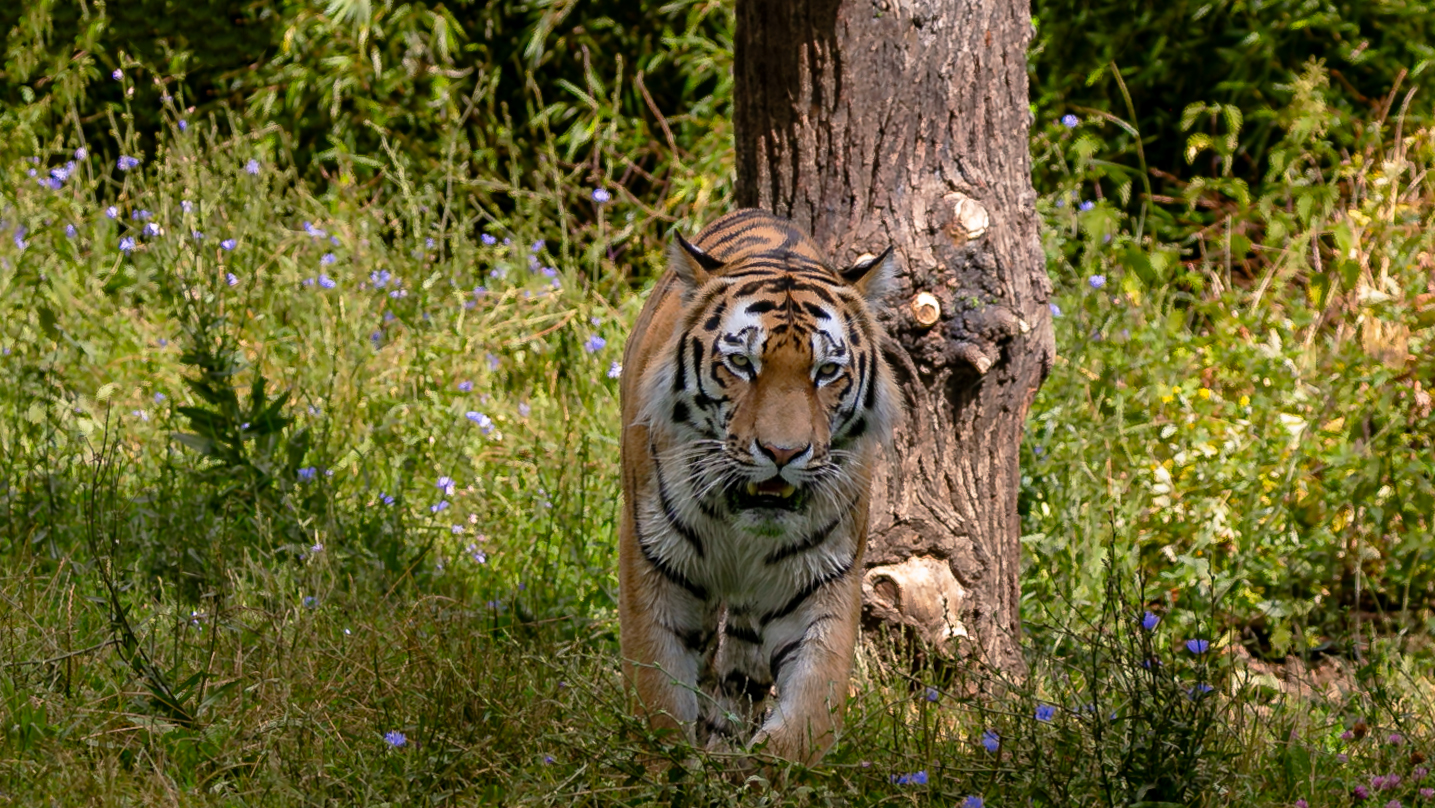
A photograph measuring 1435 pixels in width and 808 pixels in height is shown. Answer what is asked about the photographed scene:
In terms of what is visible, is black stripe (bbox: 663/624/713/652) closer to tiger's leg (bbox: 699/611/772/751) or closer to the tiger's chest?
the tiger's chest

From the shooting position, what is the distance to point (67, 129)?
900cm

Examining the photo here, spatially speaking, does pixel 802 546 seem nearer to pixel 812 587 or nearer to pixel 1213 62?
pixel 812 587

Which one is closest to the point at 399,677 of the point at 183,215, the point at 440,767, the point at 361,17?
the point at 440,767

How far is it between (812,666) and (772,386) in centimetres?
68

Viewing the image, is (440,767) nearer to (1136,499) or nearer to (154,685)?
(154,685)

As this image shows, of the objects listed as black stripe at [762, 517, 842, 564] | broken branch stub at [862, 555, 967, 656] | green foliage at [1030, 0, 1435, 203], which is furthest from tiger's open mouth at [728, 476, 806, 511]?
green foliage at [1030, 0, 1435, 203]

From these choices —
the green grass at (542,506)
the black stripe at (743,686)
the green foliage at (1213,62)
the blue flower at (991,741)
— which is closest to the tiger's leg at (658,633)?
the green grass at (542,506)

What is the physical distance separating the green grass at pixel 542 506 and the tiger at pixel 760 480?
19 centimetres

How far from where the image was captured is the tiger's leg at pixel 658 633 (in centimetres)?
352

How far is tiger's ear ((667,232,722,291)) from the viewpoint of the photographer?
367cm

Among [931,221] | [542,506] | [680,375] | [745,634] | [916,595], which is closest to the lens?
[680,375]

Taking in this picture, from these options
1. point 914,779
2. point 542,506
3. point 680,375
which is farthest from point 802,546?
point 542,506

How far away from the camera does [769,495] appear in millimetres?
3445

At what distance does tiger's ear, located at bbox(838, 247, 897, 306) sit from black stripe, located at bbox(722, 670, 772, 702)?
44.6 inches
